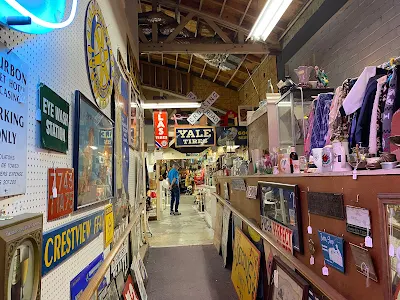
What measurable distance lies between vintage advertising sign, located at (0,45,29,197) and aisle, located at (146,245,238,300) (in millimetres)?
3316

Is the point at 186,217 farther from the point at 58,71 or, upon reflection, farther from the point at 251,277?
the point at 58,71

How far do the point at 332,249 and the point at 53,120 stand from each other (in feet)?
5.22

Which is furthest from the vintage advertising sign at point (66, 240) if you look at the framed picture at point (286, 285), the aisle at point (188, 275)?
the aisle at point (188, 275)

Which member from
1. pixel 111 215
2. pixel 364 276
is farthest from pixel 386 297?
pixel 111 215

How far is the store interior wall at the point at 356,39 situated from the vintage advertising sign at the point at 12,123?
13.1ft

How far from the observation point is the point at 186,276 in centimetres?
468

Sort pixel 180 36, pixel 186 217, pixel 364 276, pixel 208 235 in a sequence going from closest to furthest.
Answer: pixel 364 276
pixel 208 235
pixel 180 36
pixel 186 217

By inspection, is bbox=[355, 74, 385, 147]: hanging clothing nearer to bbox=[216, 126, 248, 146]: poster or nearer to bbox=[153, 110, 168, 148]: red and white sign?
bbox=[216, 126, 248, 146]: poster

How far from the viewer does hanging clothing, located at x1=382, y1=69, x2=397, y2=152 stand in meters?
1.80

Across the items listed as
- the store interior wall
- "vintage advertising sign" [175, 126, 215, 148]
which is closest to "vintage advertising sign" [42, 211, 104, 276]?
the store interior wall

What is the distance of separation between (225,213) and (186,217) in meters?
5.22

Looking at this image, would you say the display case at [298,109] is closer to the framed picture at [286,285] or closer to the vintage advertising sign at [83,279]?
the framed picture at [286,285]

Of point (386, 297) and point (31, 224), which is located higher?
point (31, 224)

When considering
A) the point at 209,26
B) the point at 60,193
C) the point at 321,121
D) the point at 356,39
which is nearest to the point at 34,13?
the point at 60,193
